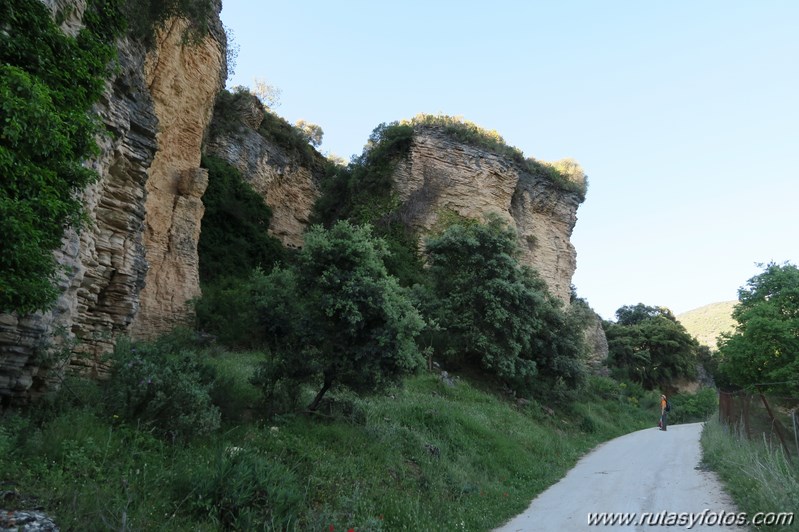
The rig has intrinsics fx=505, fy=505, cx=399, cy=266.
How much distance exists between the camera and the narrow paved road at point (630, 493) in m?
A: 7.04

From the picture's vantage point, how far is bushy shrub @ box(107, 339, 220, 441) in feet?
21.9

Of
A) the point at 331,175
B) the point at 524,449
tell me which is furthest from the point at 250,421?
the point at 331,175

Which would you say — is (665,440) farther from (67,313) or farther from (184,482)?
(67,313)

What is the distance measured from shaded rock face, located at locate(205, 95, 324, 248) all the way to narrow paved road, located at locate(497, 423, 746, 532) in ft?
62.9

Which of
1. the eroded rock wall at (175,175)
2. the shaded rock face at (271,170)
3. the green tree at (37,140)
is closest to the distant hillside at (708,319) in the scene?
the shaded rock face at (271,170)

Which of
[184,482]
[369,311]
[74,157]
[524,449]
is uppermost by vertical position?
[74,157]

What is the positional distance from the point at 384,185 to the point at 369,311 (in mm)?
19969

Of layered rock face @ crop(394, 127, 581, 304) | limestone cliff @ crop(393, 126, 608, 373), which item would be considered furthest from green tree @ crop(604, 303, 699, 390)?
layered rock face @ crop(394, 127, 581, 304)

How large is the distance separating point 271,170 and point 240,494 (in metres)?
23.4

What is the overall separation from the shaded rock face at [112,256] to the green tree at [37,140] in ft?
2.97

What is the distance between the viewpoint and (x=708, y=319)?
103000 mm

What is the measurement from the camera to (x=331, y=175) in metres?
30.8

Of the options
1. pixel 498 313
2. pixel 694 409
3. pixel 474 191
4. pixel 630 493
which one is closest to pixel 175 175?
pixel 498 313

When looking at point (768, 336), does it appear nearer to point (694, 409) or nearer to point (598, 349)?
point (694, 409)
